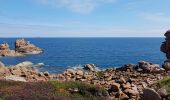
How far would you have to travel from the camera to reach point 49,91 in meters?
22.0

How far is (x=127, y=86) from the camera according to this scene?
95.5 feet

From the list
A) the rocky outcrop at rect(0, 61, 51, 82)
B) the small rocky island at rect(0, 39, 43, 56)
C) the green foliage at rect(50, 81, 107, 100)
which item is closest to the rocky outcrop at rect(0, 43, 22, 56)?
the small rocky island at rect(0, 39, 43, 56)

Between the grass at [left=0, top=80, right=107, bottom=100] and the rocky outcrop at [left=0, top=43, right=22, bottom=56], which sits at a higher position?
the grass at [left=0, top=80, right=107, bottom=100]

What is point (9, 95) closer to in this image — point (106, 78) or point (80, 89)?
point (80, 89)

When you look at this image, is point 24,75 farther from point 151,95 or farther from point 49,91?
point 151,95

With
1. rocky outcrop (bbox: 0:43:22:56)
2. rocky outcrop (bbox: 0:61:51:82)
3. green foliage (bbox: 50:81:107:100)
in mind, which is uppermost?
green foliage (bbox: 50:81:107:100)

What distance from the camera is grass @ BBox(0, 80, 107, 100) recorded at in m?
19.8

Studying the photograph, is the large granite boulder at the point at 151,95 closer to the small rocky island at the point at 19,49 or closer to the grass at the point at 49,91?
the grass at the point at 49,91

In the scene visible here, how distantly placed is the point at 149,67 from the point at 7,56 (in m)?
86.1

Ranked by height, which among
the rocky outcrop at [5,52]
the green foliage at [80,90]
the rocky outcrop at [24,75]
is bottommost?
the rocky outcrop at [5,52]

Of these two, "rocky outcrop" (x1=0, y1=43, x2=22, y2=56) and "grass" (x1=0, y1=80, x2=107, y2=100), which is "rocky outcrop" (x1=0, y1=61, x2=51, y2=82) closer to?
"grass" (x1=0, y1=80, x2=107, y2=100)

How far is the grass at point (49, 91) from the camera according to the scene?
19.8 metres

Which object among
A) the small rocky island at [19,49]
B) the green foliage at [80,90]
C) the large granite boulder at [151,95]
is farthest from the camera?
the small rocky island at [19,49]

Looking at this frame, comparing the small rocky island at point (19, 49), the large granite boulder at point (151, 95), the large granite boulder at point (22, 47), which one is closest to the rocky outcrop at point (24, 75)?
the large granite boulder at point (151, 95)
